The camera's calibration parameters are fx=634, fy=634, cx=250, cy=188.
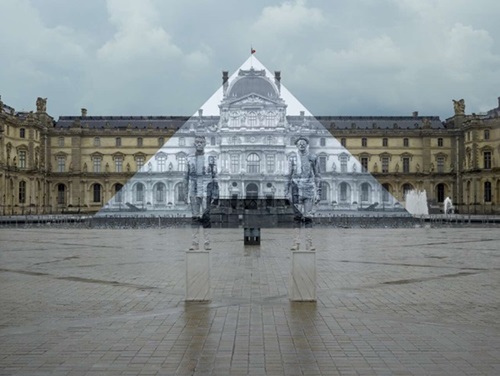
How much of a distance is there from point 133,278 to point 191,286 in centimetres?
327

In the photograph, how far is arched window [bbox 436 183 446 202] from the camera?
3125 inches

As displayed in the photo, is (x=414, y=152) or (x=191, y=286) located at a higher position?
(x=414, y=152)

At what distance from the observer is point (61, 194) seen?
261 ft

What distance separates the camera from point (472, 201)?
72.8 meters

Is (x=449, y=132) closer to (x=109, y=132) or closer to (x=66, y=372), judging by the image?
(x=109, y=132)

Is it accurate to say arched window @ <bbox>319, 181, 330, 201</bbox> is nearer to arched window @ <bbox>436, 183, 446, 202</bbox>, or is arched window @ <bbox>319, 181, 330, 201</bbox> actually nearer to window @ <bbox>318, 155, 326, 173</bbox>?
window @ <bbox>318, 155, 326, 173</bbox>

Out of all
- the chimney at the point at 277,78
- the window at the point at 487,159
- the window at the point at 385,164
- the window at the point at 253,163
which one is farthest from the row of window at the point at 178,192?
the chimney at the point at 277,78

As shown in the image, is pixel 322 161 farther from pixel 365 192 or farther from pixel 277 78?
pixel 277 78

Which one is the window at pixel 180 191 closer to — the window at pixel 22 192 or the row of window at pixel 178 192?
the row of window at pixel 178 192

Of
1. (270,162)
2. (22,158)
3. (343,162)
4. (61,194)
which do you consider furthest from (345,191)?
(22,158)

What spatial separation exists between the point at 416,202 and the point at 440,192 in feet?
26.2

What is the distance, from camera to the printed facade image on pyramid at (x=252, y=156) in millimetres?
78438

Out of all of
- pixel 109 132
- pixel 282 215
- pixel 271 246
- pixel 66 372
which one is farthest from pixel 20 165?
pixel 66 372

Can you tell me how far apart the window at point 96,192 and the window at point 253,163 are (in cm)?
1899
